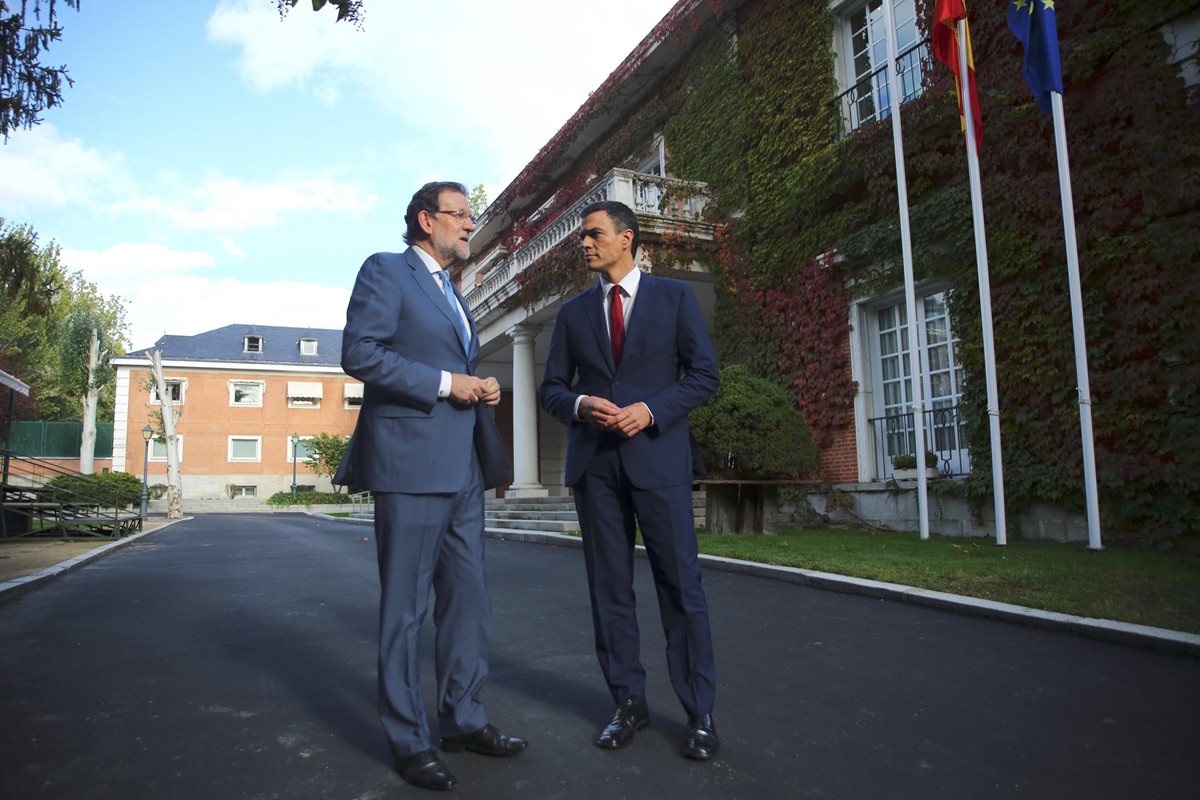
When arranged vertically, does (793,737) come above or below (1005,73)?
below

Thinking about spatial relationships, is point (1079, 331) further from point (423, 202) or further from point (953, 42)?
point (423, 202)

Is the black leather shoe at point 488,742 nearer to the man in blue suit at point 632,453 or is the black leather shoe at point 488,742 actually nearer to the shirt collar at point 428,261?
the man in blue suit at point 632,453

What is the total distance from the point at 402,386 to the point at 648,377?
0.91m

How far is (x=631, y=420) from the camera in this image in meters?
2.63

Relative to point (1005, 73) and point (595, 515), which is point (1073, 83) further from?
point (595, 515)

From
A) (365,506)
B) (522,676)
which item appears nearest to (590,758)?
(522,676)

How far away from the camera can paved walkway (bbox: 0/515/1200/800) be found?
227cm

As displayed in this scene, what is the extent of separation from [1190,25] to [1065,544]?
4939 millimetres

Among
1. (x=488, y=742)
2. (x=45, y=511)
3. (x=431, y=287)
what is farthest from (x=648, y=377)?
(x=45, y=511)

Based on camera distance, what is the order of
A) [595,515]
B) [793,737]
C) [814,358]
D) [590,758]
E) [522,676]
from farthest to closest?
[814,358] → [522,676] → [595,515] → [793,737] → [590,758]

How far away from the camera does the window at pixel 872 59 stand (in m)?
10.5

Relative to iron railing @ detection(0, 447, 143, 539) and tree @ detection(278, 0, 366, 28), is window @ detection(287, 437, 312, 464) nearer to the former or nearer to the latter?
iron railing @ detection(0, 447, 143, 539)

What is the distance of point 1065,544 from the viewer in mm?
7566

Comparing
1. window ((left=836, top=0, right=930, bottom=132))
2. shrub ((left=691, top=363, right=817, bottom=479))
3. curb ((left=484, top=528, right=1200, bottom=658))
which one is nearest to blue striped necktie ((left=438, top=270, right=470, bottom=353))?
curb ((left=484, top=528, right=1200, bottom=658))
